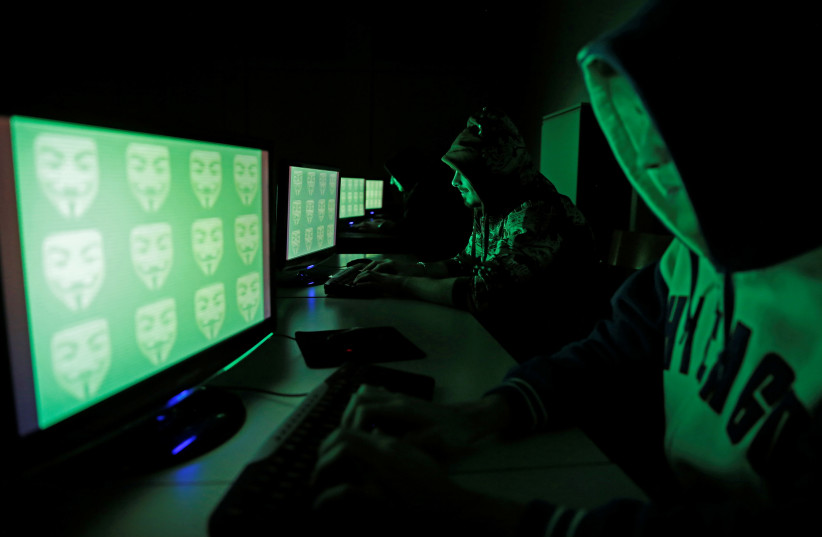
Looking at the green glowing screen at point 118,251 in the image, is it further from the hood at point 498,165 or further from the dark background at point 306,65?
the dark background at point 306,65

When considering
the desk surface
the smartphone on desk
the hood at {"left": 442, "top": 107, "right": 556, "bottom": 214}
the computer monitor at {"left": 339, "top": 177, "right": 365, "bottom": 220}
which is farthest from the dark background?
the desk surface

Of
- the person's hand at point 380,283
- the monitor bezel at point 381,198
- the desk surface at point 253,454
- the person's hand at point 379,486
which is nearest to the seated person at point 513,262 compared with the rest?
the person's hand at point 380,283

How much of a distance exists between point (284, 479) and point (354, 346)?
0.52 meters

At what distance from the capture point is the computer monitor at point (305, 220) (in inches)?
58.6

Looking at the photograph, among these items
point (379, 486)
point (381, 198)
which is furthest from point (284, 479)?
point (381, 198)

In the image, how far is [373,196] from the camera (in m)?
5.09

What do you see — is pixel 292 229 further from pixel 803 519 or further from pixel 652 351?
pixel 803 519

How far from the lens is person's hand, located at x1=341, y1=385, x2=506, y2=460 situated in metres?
0.60

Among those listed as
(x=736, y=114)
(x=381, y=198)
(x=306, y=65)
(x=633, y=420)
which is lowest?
(x=633, y=420)

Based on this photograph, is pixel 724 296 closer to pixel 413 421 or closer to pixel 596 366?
pixel 596 366

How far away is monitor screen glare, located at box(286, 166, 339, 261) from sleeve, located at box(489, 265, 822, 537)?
38.8 inches

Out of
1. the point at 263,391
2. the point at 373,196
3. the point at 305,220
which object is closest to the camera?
the point at 263,391

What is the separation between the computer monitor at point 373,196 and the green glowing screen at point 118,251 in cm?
406

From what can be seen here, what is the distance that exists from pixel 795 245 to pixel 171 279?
28.7 inches
